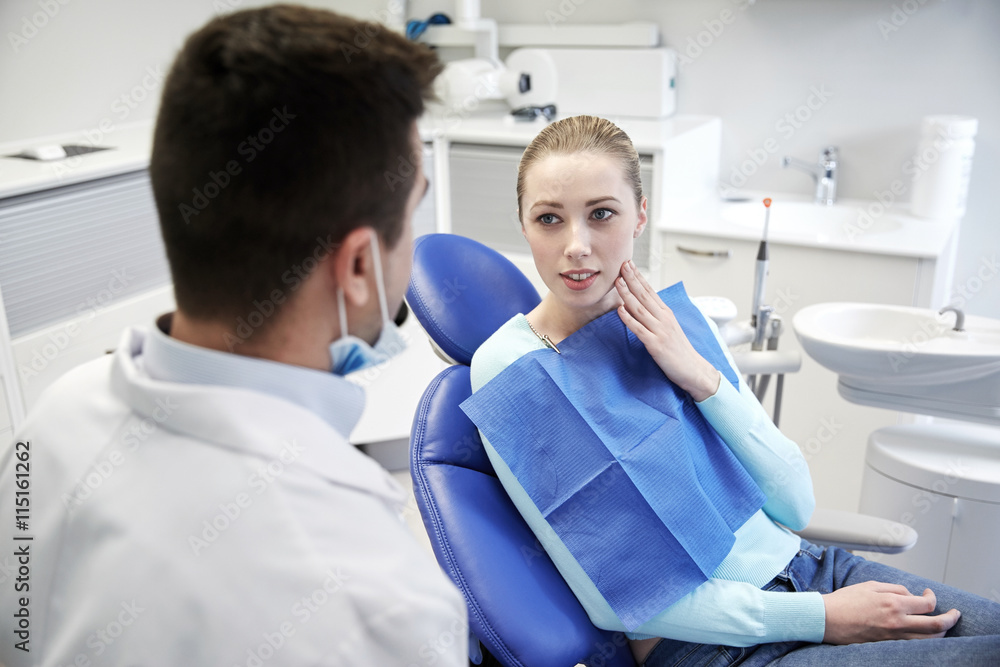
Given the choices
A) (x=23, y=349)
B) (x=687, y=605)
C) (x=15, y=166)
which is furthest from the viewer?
(x=15, y=166)

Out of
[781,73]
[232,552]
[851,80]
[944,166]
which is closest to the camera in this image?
[232,552]

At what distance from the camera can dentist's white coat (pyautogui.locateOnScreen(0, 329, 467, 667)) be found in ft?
2.05

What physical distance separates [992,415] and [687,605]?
0.90m

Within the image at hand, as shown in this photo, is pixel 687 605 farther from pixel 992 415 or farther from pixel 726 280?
pixel 726 280

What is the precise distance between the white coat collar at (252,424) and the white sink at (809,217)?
204cm

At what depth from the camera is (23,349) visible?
6.82 ft

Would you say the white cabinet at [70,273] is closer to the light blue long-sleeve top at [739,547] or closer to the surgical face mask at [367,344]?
the light blue long-sleeve top at [739,547]

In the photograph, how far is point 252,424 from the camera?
654 mm

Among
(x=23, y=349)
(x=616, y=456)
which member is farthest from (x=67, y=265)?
(x=616, y=456)

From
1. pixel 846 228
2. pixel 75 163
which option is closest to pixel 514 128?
pixel 846 228

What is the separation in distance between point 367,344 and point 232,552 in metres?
0.23
